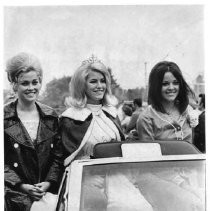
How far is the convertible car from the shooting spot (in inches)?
104

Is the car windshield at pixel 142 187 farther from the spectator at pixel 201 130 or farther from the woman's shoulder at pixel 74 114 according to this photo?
the woman's shoulder at pixel 74 114

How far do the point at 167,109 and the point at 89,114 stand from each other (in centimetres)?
72

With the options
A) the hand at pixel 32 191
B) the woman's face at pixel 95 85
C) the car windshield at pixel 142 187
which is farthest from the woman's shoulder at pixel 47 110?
the car windshield at pixel 142 187

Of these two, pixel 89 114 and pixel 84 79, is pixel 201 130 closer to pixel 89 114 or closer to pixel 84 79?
pixel 89 114

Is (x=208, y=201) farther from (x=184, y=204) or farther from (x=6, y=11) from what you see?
(x=6, y=11)

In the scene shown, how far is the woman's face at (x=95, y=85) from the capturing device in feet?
11.0

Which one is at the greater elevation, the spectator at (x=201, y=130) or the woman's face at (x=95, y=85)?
the woman's face at (x=95, y=85)

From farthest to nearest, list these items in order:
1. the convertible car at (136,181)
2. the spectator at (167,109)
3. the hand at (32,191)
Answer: the spectator at (167,109) < the hand at (32,191) < the convertible car at (136,181)

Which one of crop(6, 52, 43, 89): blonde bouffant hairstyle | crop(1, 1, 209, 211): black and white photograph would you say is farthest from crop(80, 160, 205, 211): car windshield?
crop(6, 52, 43, 89): blonde bouffant hairstyle

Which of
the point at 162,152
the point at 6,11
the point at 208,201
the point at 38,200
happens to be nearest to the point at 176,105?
the point at 162,152

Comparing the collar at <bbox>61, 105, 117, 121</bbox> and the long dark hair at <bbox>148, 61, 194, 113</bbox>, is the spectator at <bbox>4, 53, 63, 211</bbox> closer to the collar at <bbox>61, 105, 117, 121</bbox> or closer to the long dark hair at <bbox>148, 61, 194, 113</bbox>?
the collar at <bbox>61, 105, 117, 121</bbox>

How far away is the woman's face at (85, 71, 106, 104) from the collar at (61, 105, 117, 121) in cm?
11

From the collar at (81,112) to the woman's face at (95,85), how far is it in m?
0.11

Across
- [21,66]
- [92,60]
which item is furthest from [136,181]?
[21,66]
